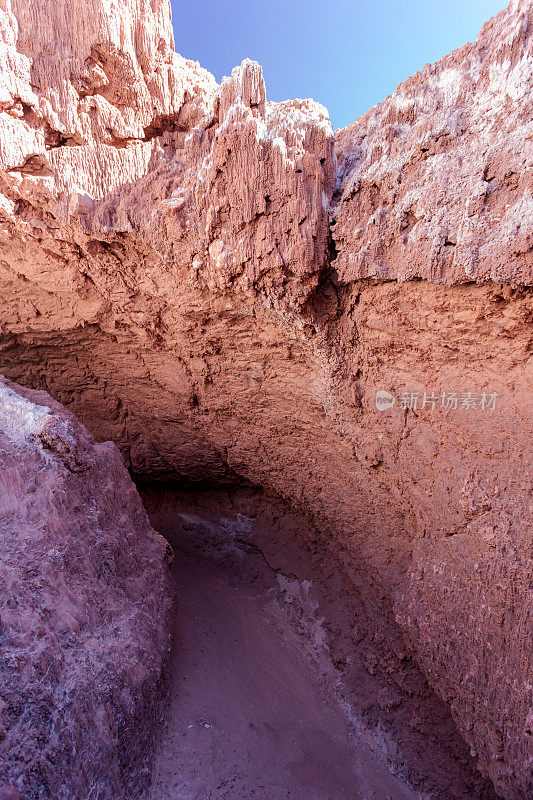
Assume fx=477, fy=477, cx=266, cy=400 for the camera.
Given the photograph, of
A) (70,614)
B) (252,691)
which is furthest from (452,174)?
(252,691)

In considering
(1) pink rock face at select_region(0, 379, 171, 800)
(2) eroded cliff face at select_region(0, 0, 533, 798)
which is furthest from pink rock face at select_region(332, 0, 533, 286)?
(1) pink rock face at select_region(0, 379, 171, 800)

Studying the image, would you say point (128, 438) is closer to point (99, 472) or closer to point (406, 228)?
point (99, 472)

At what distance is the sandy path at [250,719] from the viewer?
2.51 metres

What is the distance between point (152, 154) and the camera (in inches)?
124

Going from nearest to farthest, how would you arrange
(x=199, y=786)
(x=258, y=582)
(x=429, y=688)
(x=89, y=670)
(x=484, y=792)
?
(x=89, y=670) → (x=199, y=786) → (x=484, y=792) → (x=429, y=688) → (x=258, y=582)

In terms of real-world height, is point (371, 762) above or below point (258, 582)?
below

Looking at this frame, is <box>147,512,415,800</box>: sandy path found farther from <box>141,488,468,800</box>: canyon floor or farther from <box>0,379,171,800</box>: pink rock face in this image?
<box>0,379,171,800</box>: pink rock face

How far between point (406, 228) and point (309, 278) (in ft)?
→ 2.08

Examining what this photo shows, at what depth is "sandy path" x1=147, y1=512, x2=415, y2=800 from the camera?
8.24 ft

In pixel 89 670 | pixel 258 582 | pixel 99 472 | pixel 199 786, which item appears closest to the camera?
pixel 89 670

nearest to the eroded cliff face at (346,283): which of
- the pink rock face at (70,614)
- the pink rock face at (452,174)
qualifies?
the pink rock face at (452,174)

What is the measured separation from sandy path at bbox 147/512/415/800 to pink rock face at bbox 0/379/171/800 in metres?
0.26

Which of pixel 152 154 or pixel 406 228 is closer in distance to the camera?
pixel 406 228

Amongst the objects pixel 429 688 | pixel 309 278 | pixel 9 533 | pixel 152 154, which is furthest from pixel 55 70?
pixel 429 688
